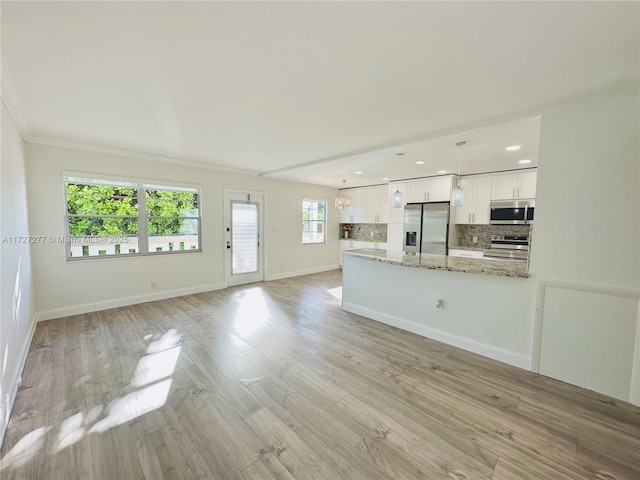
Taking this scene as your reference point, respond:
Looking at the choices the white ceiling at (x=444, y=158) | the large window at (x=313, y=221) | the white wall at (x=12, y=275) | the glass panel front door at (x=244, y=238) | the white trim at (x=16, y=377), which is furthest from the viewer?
the large window at (x=313, y=221)

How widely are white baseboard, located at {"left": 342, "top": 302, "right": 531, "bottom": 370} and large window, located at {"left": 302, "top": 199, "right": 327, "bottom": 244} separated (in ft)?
11.4

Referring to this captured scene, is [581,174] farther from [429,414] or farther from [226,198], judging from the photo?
[226,198]

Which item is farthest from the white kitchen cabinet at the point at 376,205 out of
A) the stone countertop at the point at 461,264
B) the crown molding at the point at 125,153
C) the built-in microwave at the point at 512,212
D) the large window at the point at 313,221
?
the crown molding at the point at 125,153

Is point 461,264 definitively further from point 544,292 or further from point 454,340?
point 454,340

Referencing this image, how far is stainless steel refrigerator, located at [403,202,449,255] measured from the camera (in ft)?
18.1

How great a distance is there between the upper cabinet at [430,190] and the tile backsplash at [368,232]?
1576mm

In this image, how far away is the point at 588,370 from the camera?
2297 millimetres

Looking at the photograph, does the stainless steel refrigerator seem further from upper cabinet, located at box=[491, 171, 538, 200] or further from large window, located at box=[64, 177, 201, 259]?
large window, located at box=[64, 177, 201, 259]

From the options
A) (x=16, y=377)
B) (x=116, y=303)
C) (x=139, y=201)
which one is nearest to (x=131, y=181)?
(x=139, y=201)

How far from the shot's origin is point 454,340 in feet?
10.1

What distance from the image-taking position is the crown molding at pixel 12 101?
198 cm

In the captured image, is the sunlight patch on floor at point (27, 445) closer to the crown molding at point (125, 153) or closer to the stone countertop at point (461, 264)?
the stone countertop at point (461, 264)

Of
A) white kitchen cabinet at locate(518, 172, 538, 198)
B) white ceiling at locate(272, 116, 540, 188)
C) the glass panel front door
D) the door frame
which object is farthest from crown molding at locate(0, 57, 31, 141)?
white kitchen cabinet at locate(518, 172, 538, 198)

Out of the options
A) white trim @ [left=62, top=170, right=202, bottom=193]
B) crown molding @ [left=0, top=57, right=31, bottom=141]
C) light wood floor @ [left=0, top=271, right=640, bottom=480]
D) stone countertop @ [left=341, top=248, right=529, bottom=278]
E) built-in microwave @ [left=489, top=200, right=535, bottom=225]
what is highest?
crown molding @ [left=0, top=57, right=31, bottom=141]
